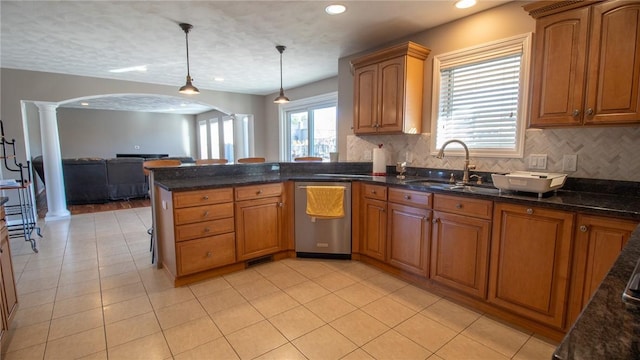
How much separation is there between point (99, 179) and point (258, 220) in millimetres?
5036

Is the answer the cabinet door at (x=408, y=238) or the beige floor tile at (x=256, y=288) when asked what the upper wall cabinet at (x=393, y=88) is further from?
the beige floor tile at (x=256, y=288)

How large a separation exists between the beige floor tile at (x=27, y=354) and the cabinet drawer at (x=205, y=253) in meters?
0.94

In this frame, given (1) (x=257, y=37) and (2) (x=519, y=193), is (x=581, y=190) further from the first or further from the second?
(1) (x=257, y=37)

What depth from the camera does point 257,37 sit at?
11.2 feet

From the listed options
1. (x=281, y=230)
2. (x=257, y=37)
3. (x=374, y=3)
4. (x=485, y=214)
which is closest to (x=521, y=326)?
(x=485, y=214)

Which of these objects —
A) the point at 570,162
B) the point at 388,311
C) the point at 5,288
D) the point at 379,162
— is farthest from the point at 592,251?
the point at 5,288

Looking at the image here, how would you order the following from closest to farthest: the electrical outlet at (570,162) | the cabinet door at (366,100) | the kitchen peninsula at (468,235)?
Result: the kitchen peninsula at (468,235), the electrical outlet at (570,162), the cabinet door at (366,100)

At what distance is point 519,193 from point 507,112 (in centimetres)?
85

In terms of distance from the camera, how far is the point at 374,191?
294 cm

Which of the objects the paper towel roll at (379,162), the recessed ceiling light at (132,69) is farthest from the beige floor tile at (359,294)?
the recessed ceiling light at (132,69)

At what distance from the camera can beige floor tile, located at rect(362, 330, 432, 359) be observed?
5.83ft

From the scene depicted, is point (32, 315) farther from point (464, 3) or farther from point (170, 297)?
point (464, 3)

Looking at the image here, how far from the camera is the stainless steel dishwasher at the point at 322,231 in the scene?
3.13m

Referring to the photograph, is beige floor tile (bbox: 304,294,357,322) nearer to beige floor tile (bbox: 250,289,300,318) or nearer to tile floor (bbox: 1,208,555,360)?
tile floor (bbox: 1,208,555,360)
